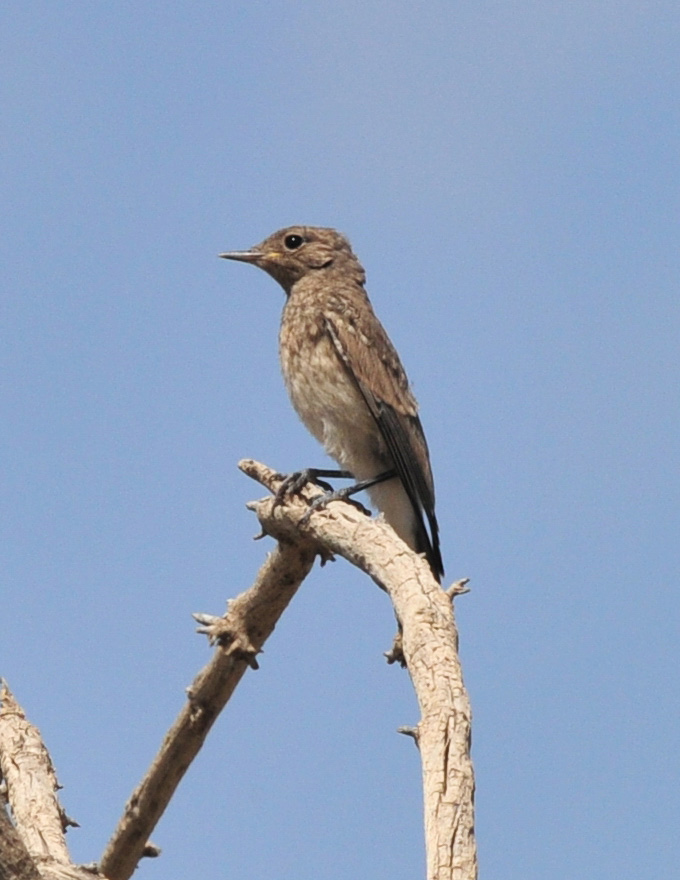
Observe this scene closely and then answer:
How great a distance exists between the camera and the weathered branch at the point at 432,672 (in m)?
4.93

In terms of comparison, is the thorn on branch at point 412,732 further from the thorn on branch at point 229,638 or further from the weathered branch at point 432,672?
the thorn on branch at point 229,638

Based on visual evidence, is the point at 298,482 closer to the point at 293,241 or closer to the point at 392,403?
the point at 392,403

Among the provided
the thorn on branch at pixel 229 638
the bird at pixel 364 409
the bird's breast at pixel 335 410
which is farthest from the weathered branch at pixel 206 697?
the bird's breast at pixel 335 410

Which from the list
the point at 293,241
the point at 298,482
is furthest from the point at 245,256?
the point at 298,482

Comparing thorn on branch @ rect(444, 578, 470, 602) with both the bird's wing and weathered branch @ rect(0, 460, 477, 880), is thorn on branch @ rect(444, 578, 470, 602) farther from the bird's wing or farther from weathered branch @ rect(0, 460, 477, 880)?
the bird's wing

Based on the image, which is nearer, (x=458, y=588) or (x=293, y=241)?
(x=458, y=588)

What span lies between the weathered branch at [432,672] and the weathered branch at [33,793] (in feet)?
5.17

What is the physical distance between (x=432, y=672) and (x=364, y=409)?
4008 mm

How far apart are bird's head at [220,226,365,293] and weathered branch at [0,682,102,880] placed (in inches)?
171

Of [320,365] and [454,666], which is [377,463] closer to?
[320,365]

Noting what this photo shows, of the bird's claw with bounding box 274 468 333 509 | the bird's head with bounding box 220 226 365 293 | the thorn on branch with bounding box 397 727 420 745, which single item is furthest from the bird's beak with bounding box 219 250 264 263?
the thorn on branch with bounding box 397 727 420 745

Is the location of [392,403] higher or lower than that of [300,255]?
lower

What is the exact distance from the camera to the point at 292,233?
10.9 metres

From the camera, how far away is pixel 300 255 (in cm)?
1076
